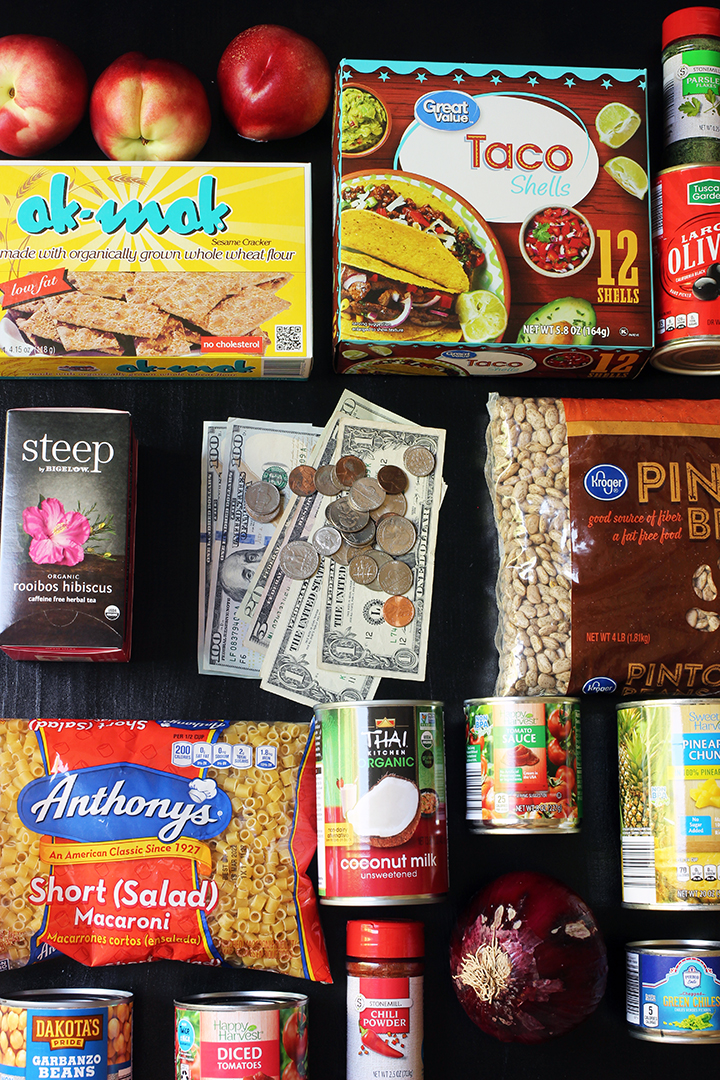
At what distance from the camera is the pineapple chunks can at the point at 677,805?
1201 mm

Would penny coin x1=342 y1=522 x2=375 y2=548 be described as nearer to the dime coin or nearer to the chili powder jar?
the dime coin

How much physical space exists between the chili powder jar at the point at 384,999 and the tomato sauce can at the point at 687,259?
2.99ft

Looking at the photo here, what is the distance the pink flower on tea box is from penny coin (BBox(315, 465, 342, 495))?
353 millimetres

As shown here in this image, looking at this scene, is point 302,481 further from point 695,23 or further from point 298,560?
point 695,23

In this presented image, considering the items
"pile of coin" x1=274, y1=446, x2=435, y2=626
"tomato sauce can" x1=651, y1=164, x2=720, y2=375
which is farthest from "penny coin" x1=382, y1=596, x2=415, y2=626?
"tomato sauce can" x1=651, y1=164, x2=720, y2=375

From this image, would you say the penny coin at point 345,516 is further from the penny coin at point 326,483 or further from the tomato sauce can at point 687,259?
the tomato sauce can at point 687,259

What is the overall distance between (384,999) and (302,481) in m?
0.72

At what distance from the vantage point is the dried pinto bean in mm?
1341

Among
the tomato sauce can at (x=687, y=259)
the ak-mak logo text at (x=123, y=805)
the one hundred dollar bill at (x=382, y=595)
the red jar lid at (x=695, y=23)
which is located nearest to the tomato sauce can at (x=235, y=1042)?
the ak-mak logo text at (x=123, y=805)

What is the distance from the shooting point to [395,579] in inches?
55.5

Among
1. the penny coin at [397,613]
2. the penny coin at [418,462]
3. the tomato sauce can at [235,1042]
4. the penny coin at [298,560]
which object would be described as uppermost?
the penny coin at [418,462]

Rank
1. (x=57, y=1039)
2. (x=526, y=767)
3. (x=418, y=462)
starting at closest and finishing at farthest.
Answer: (x=57, y=1039), (x=526, y=767), (x=418, y=462)

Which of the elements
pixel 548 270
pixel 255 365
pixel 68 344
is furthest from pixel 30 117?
pixel 548 270

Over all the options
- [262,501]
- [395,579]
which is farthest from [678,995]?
[262,501]
